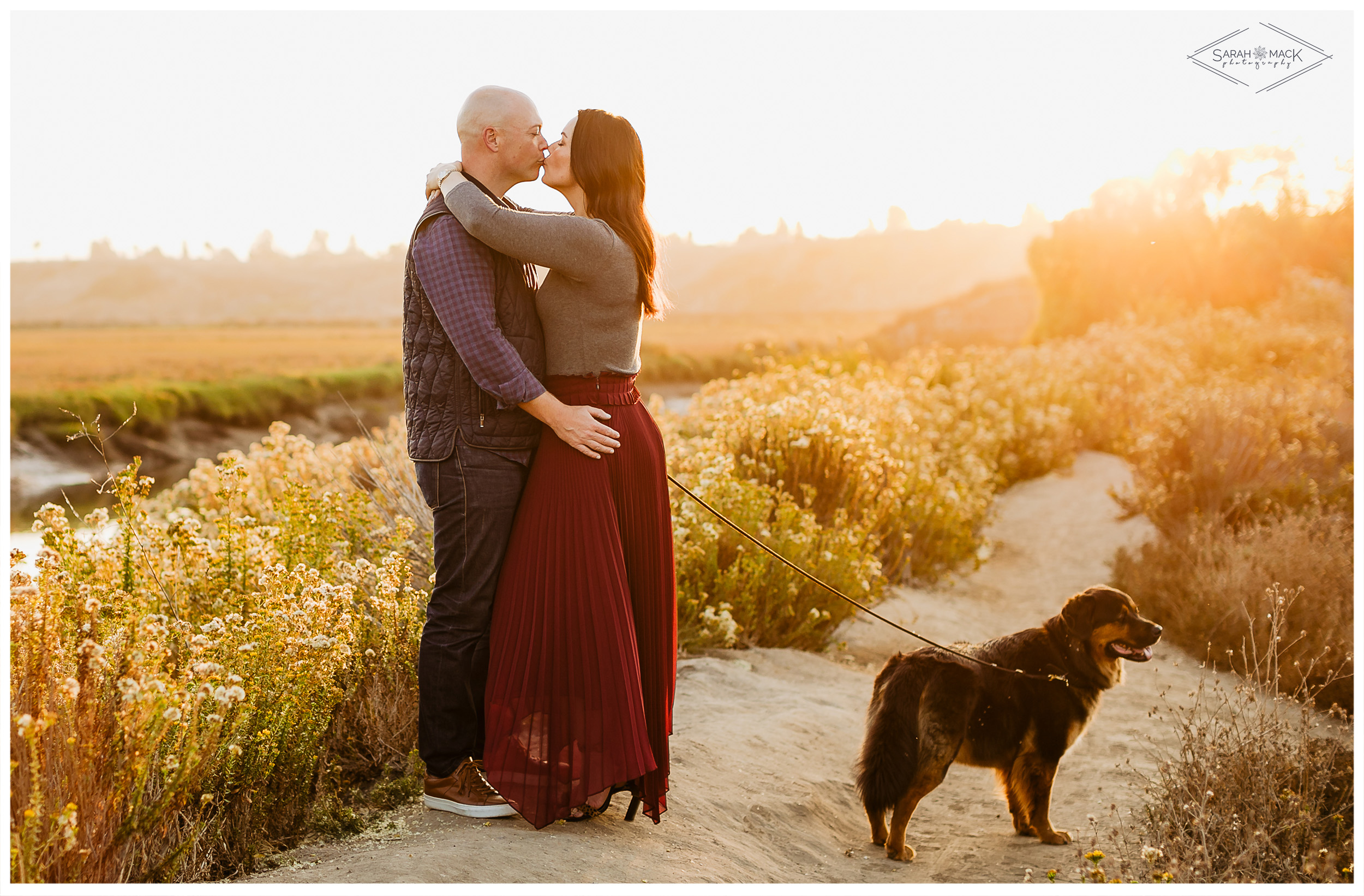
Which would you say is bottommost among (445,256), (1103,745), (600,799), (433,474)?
(1103,745)

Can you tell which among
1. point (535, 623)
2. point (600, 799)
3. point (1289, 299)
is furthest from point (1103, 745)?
point (1289, 299)

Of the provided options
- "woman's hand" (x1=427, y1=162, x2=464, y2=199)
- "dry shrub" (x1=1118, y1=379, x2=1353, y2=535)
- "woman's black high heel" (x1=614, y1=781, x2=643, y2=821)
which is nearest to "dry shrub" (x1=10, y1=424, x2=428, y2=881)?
"woman's black high heel" (x1=614, y1=781, x2=643, y2=821)

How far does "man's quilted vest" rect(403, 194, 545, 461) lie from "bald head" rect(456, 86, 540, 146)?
25 centimetres

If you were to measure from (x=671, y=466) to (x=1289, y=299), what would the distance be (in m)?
18.7

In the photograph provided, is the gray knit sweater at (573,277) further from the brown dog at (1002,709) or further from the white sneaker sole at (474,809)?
the brown dog at (1002,709)

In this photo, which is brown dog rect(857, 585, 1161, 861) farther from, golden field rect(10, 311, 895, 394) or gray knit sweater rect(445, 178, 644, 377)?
golden field rect(10, 311, 895, 394)

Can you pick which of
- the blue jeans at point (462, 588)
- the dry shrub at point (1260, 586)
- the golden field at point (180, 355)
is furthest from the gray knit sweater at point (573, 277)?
the golden field at point (180, 355)

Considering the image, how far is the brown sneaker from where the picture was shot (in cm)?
298

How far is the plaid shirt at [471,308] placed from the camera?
2.77 meters

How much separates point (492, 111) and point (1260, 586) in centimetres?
551

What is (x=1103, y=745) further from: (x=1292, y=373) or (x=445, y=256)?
(x=1292, y=373)

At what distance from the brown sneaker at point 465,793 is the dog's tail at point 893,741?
4.08 feet

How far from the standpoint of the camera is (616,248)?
2855mm

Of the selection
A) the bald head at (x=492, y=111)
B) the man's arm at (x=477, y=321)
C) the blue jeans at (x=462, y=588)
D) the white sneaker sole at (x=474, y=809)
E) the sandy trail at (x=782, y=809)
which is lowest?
the sandy trail at (x=782, y=809)
